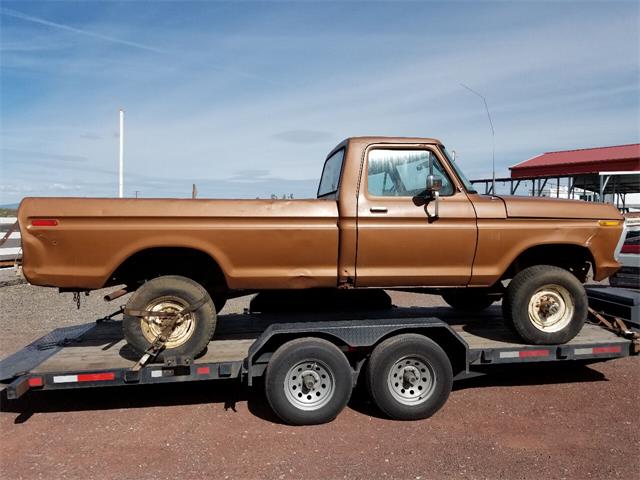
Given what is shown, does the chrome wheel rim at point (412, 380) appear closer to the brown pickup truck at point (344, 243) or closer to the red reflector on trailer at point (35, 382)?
the brown pickup truck at point (344, 243)

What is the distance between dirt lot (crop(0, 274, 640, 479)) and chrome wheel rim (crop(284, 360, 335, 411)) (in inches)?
8.5

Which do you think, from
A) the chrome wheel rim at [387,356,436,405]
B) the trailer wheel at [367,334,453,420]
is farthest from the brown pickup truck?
the chrome wheel rim at [387,356,436,405]

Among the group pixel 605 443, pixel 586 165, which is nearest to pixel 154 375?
pixel 605 443

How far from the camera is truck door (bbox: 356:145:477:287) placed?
14.5 ft

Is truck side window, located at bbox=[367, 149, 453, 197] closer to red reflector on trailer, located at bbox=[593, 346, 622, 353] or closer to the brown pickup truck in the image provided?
the brown pickup truck

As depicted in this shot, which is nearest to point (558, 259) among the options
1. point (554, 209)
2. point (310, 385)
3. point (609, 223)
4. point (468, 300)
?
point (609, 223)

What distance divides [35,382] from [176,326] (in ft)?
3.80

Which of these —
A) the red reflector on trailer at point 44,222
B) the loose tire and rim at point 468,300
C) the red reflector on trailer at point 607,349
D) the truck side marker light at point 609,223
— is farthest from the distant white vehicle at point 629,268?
the red reflector on trailer at point 44,222

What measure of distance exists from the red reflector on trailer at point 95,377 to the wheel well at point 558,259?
12.1 ft

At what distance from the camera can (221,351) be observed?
14.9 ft

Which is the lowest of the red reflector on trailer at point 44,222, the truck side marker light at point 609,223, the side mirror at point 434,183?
the red reflector on trailer at point 44,222

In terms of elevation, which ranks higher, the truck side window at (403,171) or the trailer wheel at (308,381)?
the truck side window at (403,171)

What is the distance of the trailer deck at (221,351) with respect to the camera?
405cm

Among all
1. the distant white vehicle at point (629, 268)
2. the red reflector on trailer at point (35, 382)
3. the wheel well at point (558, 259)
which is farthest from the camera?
the distant white vehicle at point (629, 268)
